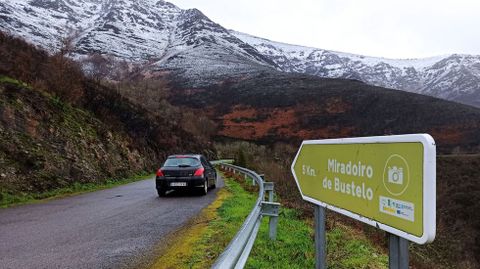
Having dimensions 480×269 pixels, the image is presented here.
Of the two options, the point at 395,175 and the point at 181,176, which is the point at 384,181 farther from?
the point at 181,176

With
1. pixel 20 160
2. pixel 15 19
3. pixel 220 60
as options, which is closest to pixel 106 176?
pixel 20 160

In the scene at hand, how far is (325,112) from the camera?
91.5 metres

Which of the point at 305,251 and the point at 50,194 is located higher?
the point at 305,251

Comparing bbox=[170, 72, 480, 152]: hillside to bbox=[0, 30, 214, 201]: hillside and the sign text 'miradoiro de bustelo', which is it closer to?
bbox=[0, 30, 214, 201]: hillside

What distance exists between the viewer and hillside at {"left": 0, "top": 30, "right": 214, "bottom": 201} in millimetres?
16141

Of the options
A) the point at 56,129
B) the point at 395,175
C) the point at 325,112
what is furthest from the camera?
the point at 325,112

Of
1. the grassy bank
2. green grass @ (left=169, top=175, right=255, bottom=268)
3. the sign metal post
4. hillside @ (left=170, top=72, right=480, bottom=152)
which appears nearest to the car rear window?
green grass @ (left=169, top=175, right=255, bottom=268)

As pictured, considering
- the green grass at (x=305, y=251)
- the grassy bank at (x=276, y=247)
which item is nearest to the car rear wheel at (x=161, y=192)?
the grassy bank at (x=276, y=247)

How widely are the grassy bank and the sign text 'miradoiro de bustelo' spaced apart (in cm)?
226

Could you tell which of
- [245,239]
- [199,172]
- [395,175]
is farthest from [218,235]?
[199,172]

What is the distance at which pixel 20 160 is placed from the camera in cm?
1575

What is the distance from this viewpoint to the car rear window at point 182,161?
16.0 meters

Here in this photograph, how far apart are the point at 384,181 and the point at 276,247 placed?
429cm

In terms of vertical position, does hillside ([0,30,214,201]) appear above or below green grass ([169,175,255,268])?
above
